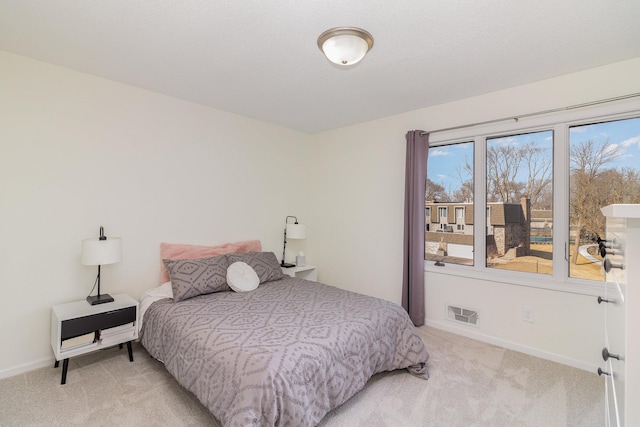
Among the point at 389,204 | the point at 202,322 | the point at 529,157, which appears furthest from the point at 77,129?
the point at 529,157

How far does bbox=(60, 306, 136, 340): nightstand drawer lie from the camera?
2.20 m

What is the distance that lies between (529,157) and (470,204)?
0.67m

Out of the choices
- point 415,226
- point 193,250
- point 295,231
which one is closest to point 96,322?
point 193,250

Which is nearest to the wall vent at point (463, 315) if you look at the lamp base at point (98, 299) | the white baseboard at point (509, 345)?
the white baseboard at point (509, 345)

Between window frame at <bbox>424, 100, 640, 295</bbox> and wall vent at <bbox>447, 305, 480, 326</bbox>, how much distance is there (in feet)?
1.17

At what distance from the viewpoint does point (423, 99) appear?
10.3ft

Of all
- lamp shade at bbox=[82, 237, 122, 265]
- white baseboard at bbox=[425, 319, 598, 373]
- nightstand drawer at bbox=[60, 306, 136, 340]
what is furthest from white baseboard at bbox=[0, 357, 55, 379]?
white baseboard at bbox=[425, 319, 598, 373]

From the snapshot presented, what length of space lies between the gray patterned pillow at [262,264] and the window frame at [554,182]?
1.95 m

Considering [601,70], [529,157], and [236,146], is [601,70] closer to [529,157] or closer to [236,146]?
[529,157]

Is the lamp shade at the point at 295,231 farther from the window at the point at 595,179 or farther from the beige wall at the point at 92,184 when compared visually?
the window at the point at 595,179

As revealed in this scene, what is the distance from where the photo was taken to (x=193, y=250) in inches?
128

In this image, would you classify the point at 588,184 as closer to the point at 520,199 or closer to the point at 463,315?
the point at 520,199

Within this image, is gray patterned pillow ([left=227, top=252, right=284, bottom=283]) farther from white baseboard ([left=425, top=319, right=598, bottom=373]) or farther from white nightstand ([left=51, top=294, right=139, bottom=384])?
white baseboard ([left=425, top=319, right=598, bottom=373])

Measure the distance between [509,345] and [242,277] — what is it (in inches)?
Answer: 102
